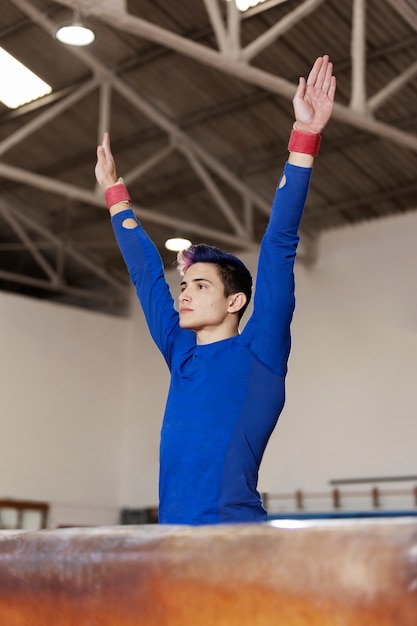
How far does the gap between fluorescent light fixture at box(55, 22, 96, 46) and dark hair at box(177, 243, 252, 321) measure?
24.9 ft

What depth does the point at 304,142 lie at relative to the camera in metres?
2.48

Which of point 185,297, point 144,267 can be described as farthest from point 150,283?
point 185,297

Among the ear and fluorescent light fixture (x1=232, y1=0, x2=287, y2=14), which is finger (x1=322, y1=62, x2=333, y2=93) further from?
fluorescent light fixture (x1=232, y1=0, x2=287, y2=14)

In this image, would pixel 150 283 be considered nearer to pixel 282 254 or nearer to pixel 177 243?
pixel 282 254

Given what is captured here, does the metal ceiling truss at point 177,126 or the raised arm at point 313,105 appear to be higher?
the metal ceiling truss at point 177,126

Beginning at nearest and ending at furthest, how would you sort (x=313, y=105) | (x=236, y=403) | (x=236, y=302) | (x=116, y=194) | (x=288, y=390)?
(x=236, y=403)
(x=313, y=105)
(x=236, y=302)
(x=116, y=194)
(x=288, y=390)

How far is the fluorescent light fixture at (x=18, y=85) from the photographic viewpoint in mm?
12844

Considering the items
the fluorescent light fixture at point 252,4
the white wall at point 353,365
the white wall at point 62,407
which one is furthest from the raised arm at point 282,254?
the white wall at point 62,407

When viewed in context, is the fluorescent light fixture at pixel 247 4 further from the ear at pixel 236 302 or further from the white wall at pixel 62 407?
the ear at pixel 236 302

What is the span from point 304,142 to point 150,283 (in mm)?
712

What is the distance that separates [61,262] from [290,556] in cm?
1618

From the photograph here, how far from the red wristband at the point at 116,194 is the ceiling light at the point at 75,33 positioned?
718 cm

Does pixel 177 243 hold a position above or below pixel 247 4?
below

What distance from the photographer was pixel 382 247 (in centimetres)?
1377
